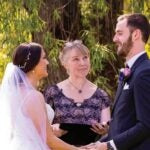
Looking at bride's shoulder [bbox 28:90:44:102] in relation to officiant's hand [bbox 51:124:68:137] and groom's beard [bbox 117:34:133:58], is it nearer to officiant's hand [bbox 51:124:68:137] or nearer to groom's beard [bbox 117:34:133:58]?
groom's beard [bbox 117:34:133:58]

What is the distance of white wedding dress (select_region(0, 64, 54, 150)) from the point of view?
10.1 feet

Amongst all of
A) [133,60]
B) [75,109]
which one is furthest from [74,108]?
[133,60]

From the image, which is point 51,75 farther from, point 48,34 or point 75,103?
point 75,103

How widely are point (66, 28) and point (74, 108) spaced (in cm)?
199

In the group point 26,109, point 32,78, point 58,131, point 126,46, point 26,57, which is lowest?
point 58,131

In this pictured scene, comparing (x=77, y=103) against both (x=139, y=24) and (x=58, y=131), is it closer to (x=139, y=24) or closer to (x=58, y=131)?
(x=58, y=131)

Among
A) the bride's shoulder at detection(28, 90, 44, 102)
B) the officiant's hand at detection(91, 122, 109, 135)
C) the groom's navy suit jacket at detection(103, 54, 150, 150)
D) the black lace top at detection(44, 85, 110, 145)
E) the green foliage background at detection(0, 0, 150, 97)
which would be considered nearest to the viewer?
the groom's navy suit jacket at detection(103, 54, 150, 150)

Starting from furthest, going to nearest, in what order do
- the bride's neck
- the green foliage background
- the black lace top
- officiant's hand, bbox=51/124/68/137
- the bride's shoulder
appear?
the green foliage background
the black lace top
officiant's hand, bbox=51/124/68/137
the bride's neck
the bride's shoulder

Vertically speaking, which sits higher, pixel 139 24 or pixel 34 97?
pixel 139 24

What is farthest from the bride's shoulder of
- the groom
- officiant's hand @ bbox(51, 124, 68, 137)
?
officiant's hand @ bbox(51, 124, 68, 137)

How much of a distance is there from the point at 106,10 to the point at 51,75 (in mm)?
819

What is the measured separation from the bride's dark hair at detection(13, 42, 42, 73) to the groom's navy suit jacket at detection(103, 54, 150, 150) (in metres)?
0.56

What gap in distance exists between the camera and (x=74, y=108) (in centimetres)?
380

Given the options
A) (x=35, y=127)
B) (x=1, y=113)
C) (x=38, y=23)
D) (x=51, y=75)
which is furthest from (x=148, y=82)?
(x=51, y=75)
